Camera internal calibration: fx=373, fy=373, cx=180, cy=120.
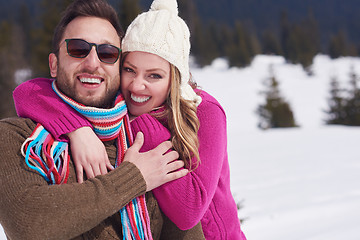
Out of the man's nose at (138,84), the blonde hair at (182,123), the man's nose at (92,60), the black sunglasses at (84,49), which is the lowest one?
the blonde hair at (182,123)

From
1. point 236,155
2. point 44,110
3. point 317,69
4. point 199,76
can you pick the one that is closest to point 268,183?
point 236,155

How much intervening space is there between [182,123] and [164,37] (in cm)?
57

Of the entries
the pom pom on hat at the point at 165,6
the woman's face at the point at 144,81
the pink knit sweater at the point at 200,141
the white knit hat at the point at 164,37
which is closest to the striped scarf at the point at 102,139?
the pink knit sweater at the point at 200,141

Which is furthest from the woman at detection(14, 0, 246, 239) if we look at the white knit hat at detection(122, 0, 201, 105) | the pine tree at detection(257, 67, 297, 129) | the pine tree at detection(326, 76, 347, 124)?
the pine tree at detection(326, 76, 347, 124)

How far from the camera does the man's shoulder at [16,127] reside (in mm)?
1938

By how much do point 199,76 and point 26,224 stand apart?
41524mm

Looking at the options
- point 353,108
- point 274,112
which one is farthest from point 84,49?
point 353,108

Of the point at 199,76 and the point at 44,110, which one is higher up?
the point at 199,76

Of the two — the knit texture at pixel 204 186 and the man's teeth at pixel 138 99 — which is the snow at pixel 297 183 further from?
the man's teeth at pixel 138 99

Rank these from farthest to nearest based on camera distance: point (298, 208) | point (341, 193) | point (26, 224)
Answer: point (341, 193) < point (298, 208) < point (26, 224)

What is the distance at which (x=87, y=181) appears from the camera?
1860mm

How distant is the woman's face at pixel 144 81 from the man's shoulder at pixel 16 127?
62 cm

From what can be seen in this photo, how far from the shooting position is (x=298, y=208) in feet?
18.3

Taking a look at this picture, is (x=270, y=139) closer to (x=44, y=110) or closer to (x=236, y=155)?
(x=236, y=155)
